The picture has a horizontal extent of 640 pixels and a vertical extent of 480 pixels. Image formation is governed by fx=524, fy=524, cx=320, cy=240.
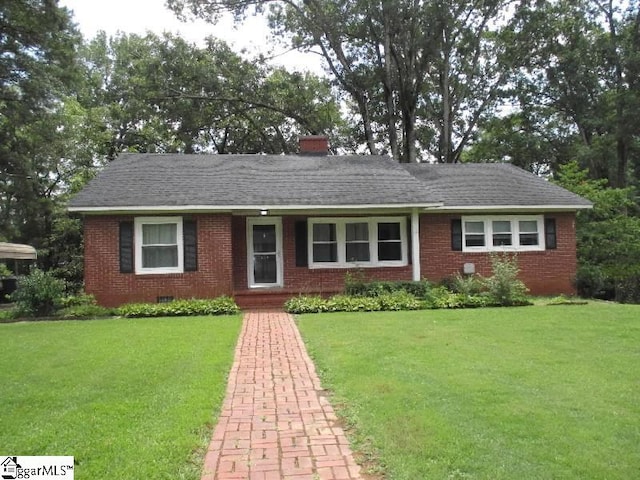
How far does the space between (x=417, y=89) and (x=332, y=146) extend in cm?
691

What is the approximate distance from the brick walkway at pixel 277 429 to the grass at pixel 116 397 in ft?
0.60

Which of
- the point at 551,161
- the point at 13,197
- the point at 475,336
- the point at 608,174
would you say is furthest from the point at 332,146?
the point at 475,336

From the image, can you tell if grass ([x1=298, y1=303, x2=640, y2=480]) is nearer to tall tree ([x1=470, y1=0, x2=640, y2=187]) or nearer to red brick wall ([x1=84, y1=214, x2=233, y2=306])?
red brick wall ([x1=84, y1=214, x2=233, y2=306])

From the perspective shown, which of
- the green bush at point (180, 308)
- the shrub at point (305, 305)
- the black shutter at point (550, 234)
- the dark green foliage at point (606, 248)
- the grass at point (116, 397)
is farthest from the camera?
the dark green foliage at point (606, 248)

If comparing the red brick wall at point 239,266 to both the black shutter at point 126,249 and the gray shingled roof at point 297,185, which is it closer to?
the black shutter at point 126,249

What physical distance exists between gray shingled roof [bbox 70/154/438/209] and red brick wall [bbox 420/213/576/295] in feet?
5.34

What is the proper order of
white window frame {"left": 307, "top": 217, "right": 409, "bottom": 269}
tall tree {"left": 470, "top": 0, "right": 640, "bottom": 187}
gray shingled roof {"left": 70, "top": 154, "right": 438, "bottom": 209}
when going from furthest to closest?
tall tree {"left": 470, "top": 0, "right": 640, "bottom": 187} < white window frame {"left": 307, "top": 217, "right": 409, "bottom": 269} < gray shingled roof {"left": 70, "top": 154, "right": 438, "bottom": 209}

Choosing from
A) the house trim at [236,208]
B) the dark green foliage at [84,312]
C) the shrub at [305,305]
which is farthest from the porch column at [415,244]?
the dark green foliage at [84,312]

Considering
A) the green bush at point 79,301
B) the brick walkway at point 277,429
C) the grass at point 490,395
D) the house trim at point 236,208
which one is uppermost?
the house trim at point 236,208

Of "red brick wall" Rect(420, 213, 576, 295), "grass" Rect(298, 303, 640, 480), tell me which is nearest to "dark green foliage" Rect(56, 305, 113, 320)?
"grass" Rect(298, 303, 640, 480)

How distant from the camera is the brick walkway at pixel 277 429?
12.5 ft

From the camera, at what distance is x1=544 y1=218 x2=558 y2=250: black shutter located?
1716 cm

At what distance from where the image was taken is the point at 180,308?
523 inches

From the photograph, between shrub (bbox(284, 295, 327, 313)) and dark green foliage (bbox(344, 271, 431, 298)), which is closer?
shrub (bbox(284, 295, 327, 313))
